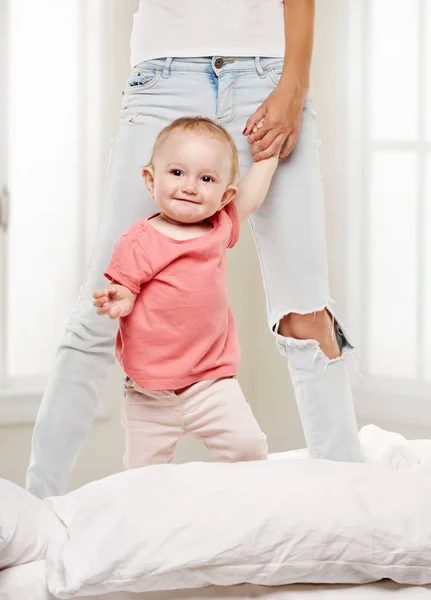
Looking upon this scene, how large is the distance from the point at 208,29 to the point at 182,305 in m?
0.55

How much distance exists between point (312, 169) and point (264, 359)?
5.38 feet

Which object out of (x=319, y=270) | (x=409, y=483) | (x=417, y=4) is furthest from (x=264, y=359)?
(x=409, y=483)

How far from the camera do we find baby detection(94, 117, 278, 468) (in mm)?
1598

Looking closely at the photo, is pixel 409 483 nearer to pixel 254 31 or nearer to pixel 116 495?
pixel 116 495

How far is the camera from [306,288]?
6.04 ft

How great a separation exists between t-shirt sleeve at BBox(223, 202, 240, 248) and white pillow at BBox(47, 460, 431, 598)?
0.51 meters

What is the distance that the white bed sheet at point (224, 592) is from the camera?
46.4 inches

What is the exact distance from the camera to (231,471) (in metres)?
1.34

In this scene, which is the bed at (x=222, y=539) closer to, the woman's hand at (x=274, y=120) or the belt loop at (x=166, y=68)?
the woman's hand at (x=274, y=120)

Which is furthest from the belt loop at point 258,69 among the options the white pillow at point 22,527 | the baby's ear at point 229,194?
the white pillow at point 22,527

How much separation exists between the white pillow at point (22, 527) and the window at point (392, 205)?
1.90m

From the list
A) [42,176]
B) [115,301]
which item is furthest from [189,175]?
[42,176]

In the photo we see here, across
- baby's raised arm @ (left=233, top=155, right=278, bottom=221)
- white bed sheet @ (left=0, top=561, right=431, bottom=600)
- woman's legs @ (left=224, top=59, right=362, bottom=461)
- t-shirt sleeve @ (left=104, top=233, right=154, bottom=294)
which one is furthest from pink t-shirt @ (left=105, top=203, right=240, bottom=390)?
white bed sheet @ (left=0, top=561, right=431, bottom=600)

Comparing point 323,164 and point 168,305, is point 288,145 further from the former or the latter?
point 323,164
